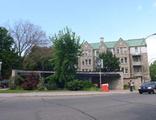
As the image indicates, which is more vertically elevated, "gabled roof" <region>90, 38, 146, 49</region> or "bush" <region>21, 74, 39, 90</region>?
"gabled roof" <region>90, 38, 146, 49</region>

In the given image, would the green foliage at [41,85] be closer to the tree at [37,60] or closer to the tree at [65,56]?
the tree at [65,56]

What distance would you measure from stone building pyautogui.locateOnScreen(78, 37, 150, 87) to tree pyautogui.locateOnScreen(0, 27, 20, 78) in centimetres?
2648

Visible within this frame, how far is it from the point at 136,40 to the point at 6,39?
142ft

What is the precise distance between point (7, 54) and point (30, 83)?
32.2m

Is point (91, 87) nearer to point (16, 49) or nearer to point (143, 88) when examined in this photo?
point (143, 88)

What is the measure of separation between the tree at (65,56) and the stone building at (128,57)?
47.0m

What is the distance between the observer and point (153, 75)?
13800 cm

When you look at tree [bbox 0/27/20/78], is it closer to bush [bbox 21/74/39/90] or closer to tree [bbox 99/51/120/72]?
tree [bbox 99/51/120/72]

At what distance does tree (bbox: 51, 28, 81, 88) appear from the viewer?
5331cm

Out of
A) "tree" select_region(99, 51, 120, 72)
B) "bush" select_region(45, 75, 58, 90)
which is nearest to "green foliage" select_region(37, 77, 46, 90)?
"bush" select_region(45, 75, 58, 90)

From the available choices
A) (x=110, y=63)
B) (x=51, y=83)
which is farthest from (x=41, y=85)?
(x=110, y=63)

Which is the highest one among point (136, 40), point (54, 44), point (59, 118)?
point (136, 40)

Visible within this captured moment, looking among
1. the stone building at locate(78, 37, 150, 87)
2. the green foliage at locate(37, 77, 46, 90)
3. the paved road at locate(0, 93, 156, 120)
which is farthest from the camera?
the stone building at locate(78, 37, 150, 87)

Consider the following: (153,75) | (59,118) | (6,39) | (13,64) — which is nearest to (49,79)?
(13,64)
